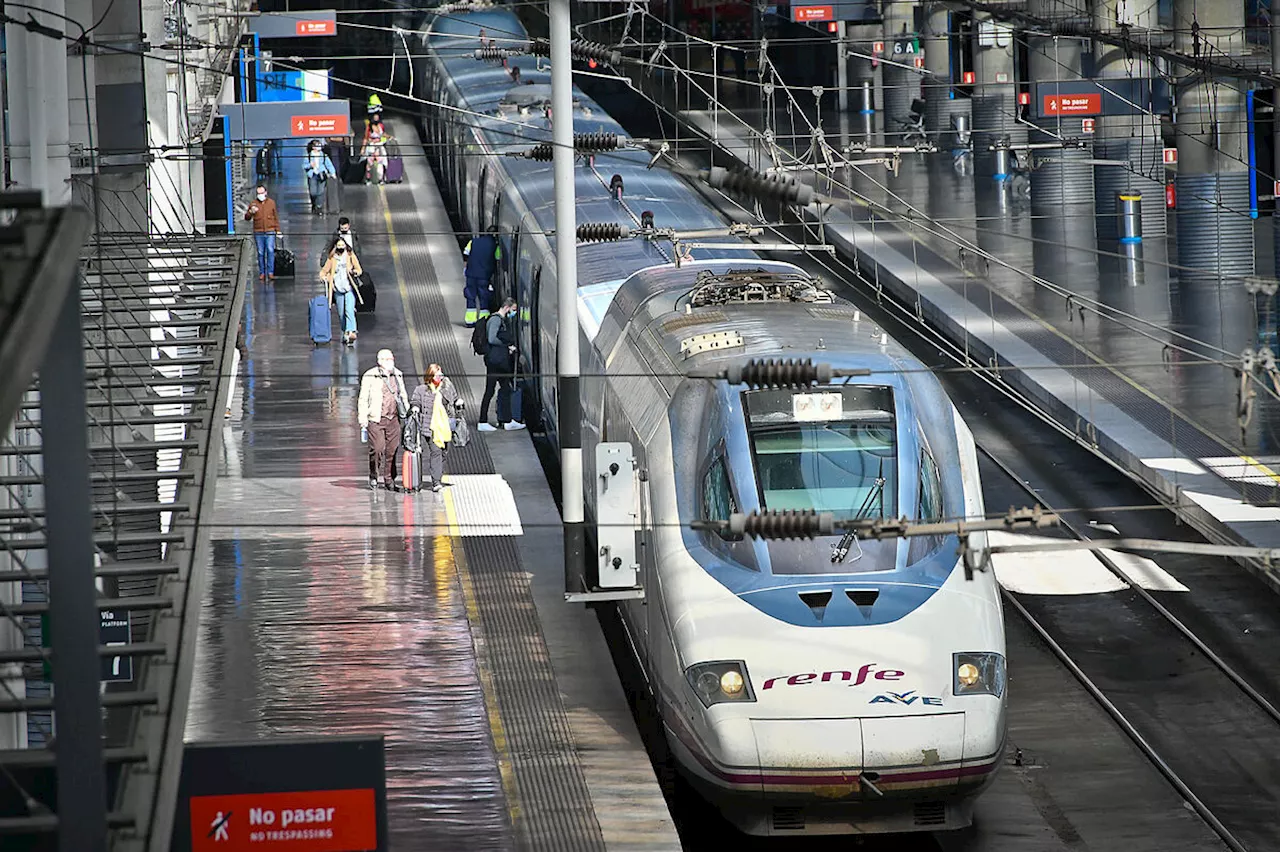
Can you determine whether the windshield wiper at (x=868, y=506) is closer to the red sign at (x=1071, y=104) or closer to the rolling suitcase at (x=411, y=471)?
the rolling suitcase at (x=411, y=471)

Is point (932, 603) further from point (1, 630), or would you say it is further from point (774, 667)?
point (1, 630)

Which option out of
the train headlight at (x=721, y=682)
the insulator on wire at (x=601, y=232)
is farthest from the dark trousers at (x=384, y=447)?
the train headlight at (x=721, y=682)

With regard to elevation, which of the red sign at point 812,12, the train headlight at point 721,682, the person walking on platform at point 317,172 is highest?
the red sign at point 812,12

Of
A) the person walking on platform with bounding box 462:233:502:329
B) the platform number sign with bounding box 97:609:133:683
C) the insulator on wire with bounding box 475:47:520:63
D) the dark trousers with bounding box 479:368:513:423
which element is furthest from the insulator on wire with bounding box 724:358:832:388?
the insulator on wire with bounding box 475:47:520:63

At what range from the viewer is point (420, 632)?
17.3 meters

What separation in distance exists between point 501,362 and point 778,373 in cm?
1113

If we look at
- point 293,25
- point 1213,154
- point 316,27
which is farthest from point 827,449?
point 293,25

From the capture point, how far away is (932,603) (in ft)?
41.9

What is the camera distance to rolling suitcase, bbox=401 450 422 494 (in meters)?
21.7

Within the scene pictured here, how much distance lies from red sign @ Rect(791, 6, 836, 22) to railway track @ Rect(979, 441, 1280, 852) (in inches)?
861

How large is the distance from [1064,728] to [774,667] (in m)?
4.21

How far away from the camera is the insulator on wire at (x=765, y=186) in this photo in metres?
13.1

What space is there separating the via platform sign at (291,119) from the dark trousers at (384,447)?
21.6ft

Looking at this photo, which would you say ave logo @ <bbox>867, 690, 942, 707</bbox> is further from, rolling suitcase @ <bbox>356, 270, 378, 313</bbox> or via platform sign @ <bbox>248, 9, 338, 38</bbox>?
via platform sign @ <bbox>248, 9, 338, 38</bbox>
